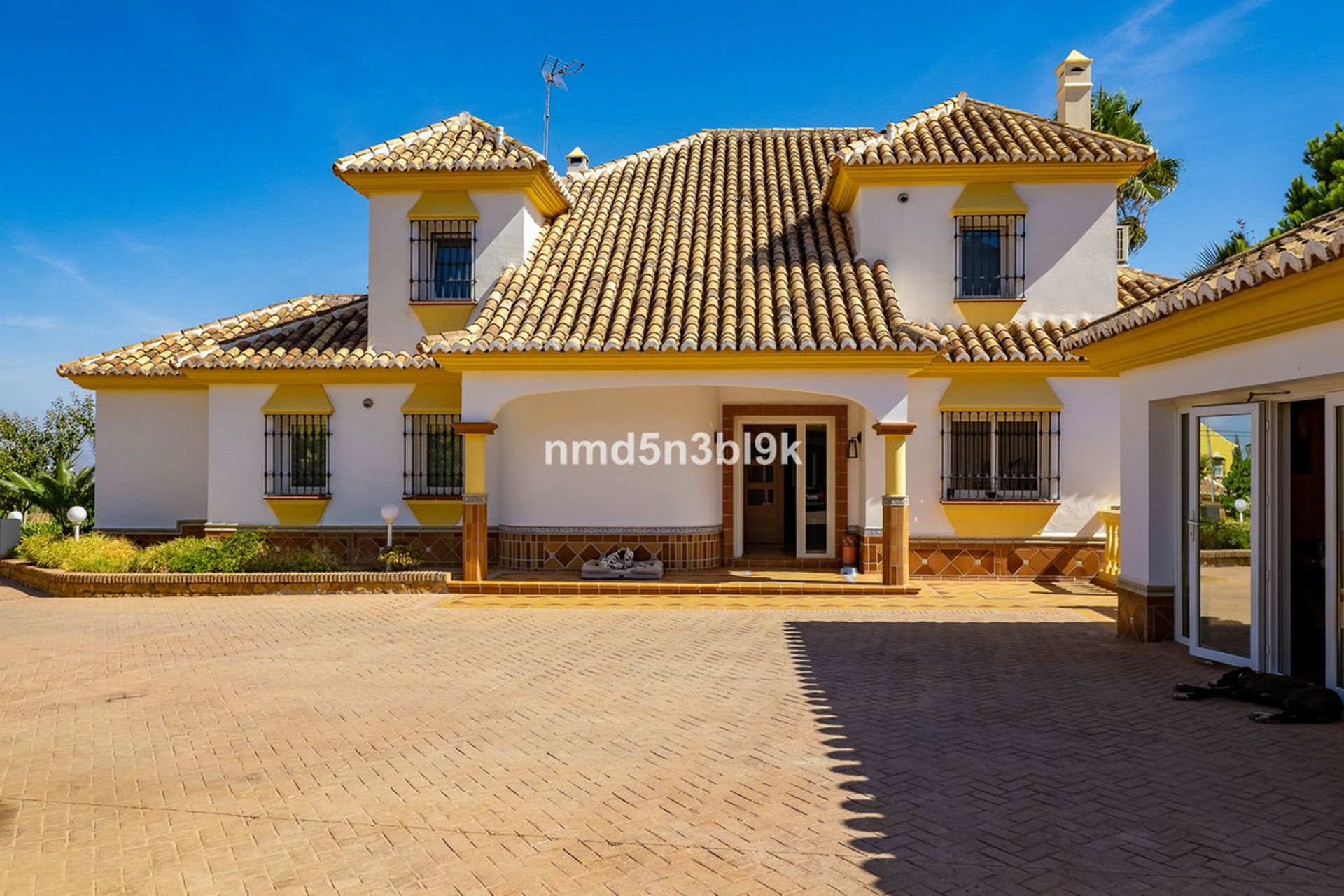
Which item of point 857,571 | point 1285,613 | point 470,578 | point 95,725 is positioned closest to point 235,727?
point 95,725

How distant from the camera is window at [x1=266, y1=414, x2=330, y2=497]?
48.4ft

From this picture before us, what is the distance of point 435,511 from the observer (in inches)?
574

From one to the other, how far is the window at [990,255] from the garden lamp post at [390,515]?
10.2 m

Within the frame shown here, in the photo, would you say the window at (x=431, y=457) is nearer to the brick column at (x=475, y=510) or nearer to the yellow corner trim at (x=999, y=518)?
the brick column at (x=475, y=510)

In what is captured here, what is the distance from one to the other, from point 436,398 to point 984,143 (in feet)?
34.0

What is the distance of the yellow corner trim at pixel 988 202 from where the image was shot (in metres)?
14.2

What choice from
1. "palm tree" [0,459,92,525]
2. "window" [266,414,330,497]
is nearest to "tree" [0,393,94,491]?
"palm tree" [0,459,92,525]

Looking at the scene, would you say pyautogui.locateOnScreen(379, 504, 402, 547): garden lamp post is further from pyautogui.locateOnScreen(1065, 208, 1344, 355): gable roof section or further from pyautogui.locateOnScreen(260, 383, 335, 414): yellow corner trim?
pyautogui.locateOnScreen(1065, 208, 1344, 355): gable roof section

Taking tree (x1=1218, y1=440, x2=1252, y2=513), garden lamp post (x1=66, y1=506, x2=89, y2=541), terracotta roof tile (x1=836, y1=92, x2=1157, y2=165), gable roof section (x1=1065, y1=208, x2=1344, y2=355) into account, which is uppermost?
terracotta roof tile (x1=836, y1=92, x2=1157, y2=165)

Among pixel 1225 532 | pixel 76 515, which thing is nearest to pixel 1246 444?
pixel 1225 532

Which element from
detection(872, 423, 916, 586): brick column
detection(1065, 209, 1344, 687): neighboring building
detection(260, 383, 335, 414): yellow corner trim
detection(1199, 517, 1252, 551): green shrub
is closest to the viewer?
detection(1065, 209, 1344, 687): neighboring building

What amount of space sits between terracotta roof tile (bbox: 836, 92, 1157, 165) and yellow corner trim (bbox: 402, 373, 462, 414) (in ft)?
25.1

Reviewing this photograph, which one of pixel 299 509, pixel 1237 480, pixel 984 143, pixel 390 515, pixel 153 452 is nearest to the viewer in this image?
pixel 1237 480

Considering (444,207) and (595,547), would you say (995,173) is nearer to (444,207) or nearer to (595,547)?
(595,547)
